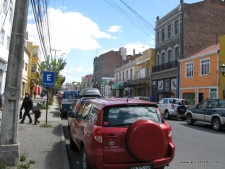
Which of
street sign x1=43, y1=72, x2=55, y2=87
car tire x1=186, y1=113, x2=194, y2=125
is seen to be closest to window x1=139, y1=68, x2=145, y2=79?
car tire x1=186, y1=113, x2=194, y2=125

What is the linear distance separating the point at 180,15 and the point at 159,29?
24.9ft

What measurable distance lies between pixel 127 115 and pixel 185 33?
33.5 meters

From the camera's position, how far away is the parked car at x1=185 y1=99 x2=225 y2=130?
53.6 feet

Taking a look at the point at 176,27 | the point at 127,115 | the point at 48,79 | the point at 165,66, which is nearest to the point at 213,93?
the point at 165,66

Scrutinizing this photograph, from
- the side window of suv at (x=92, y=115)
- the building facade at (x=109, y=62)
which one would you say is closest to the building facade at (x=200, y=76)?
the side window of suv at (x=92, y=115)

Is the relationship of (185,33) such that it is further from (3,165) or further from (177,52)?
(3,165)

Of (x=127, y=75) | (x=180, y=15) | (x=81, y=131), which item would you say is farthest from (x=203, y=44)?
(x=81, y=131)

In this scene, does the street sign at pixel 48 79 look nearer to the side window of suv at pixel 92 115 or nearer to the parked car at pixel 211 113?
the parked car at pixel 211 113

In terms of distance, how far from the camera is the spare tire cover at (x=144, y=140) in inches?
225

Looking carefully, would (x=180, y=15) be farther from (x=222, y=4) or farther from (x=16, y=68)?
(x=16, y=68)

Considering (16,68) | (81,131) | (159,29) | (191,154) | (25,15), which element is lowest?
(191,154)

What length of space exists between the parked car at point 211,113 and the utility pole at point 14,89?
11944 millimetres

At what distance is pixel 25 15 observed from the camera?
7.29m

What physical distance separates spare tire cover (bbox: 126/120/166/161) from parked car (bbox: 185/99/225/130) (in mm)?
11304
